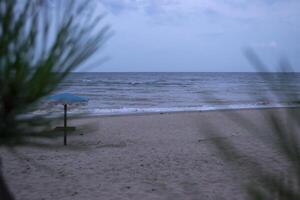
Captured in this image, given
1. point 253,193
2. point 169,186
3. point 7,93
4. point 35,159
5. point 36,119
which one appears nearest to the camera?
point 253,193

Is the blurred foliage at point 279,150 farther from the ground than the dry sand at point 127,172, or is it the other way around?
the blurred foliage at point 279,150

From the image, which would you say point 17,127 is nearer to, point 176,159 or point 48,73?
point 48,73

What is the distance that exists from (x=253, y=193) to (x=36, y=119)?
49.8 inches

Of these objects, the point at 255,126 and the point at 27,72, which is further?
the point at 27,72

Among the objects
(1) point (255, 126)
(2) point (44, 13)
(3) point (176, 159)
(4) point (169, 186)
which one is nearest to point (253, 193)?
(1) point (255, 126)

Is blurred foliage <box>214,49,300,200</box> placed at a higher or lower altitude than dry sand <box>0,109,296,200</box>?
higher

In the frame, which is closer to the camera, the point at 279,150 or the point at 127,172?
the point at 279,150

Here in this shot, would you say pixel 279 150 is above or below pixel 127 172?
above

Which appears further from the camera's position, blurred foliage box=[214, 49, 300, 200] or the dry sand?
the dry sand

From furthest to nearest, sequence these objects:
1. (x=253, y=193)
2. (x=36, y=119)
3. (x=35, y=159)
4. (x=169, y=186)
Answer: (x=35, y=159)
(x=169, y=186)
(x=36, y=119)
(x=253, y=193)

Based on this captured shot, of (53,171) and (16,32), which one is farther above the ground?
(16,32)

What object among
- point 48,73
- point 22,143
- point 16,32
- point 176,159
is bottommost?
point 176,159

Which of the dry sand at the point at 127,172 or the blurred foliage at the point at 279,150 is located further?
the dry sand at the point at 127,172

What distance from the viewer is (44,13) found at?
181 cm
